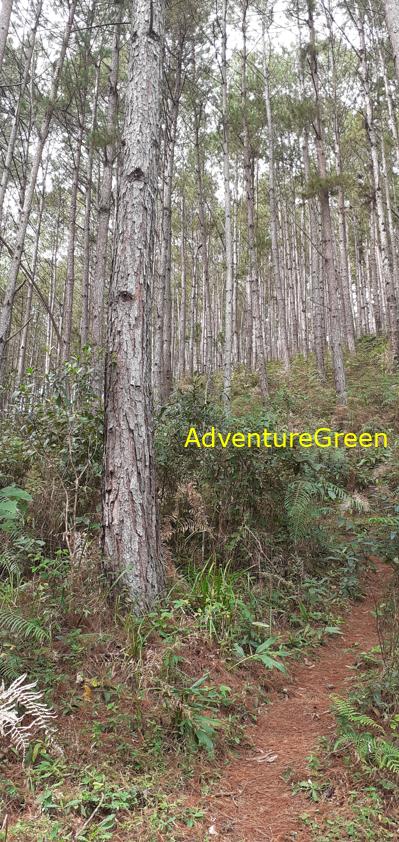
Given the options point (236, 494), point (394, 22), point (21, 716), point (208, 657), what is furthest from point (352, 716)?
point (394, 22)

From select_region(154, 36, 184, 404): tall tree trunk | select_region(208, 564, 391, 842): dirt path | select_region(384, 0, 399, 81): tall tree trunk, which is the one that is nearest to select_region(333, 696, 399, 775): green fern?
select_region(208, 564, 391, 842): dirt path

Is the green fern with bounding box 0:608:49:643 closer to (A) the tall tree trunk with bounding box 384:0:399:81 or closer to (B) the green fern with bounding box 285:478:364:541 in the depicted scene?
(B) the green fern with bounding box 285:478:364:541

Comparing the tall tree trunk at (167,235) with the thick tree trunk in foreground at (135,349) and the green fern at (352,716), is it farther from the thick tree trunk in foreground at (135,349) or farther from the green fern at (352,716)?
the green fern at (352,716)

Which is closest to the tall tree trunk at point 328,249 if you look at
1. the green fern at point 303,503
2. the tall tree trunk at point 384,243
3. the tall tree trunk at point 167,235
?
the tall tree trunk at point 384,243

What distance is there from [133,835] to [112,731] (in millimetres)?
591

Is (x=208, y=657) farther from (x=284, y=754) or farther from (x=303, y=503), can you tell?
(x=303, y=503)

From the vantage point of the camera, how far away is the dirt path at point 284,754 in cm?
219

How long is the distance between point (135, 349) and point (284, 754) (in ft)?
8.91

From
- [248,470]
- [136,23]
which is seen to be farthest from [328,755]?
[136,23]

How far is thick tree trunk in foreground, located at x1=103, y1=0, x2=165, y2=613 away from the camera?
350 centimetres

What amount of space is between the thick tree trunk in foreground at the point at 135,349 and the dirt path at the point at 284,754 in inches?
44.2

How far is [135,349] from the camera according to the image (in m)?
3.71

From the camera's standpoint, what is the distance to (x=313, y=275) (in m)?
18.9

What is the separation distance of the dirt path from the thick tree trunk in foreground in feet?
3.68
